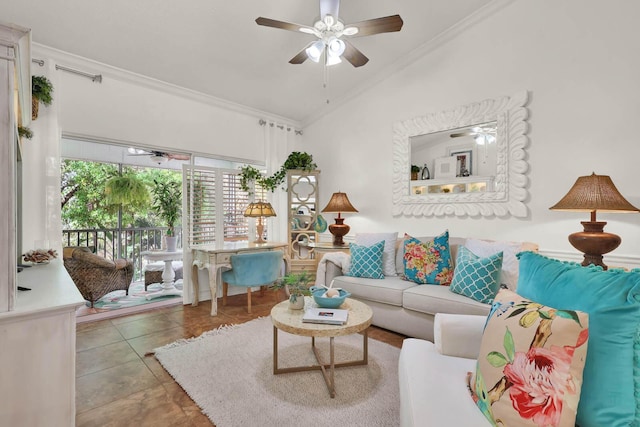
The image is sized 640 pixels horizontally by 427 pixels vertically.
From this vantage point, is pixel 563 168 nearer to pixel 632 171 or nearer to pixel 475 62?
pixel 632 171

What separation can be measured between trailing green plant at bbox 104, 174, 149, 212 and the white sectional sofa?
3874 millimetres

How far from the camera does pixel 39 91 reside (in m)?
2.63

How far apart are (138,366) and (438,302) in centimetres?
240

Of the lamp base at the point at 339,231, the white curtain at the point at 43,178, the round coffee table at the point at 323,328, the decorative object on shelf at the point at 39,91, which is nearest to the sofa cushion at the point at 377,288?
the round coffee table at the point at 323,328

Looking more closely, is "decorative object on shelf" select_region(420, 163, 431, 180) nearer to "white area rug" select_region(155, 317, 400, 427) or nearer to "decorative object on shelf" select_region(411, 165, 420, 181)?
"decorative object on shelf" select_region(411, 165, 420, 181)

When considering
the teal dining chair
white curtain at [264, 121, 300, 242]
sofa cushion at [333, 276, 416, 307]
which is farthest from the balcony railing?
sofa cushion at [333, 276, 416, 307]

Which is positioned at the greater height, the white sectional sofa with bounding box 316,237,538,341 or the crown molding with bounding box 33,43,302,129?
the crown molding with bounding box 33,43,302,129

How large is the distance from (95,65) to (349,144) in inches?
122

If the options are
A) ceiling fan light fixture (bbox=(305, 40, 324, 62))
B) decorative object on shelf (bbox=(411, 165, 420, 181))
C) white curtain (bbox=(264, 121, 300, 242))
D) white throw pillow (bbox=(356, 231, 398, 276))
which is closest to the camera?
ceiling fan light fixture (bbox=(305, 40, 324, 62))

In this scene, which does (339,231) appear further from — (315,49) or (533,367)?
(533,367)

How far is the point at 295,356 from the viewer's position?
2.38 metres

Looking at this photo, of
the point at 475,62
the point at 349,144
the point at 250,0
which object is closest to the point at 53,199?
the point at 250,0

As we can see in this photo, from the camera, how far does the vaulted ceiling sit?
8.41ft

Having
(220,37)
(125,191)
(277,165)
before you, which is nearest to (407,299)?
(277,165)
